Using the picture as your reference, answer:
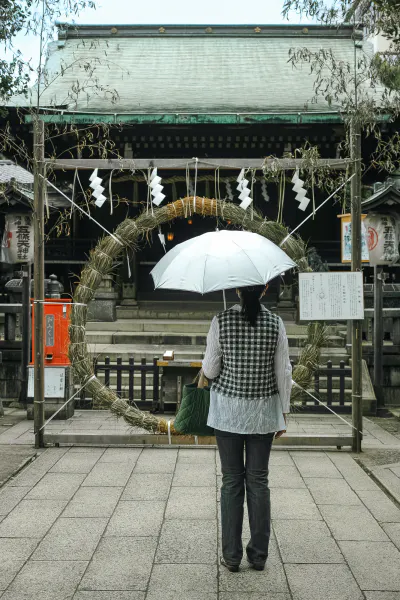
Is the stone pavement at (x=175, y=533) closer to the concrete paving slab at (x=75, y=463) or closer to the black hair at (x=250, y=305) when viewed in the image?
the concrete paving slab at (x=75, y=463)

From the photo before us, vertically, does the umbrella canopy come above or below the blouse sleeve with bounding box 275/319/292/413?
above

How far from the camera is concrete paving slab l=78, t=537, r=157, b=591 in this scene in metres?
4.14

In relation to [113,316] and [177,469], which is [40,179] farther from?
[113,316]

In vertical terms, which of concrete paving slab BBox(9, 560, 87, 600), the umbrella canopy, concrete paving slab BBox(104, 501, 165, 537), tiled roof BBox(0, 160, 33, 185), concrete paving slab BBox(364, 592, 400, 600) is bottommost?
concrete paving slab BBox(364, 592, 400, 600)

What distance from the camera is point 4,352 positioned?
11922mm

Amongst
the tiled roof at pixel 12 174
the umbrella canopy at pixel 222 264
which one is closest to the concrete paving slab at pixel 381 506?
the umbrella canopy at pixel 222 264

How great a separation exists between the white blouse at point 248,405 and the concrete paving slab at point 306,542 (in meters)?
0.92

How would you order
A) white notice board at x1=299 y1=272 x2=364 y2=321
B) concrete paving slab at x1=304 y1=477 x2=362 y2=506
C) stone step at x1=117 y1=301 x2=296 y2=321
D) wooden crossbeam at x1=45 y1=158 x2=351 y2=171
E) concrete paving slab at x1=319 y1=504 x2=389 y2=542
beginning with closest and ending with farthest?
concrete paving slab at x1=319 y1=504 x2=389 y2=542 < concrete paving slab at x1=304 y1=477 x2=362 y2=506 < white notice board at x1=299 y1=272 x2=364 y2=321 < wooden crossbeam at x1=45 y1=158 x2=351 y2=171 < stone step at x1=117 y1=301 x2=296 y2=321

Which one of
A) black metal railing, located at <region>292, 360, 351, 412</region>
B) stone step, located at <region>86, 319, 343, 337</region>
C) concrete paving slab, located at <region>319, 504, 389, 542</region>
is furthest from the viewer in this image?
stone step, located at <region>86, 319, 343, 337</region>

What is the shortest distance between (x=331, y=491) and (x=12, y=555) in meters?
2.96

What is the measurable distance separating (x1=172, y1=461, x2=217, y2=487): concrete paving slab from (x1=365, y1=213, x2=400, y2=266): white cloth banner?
5.69 metres

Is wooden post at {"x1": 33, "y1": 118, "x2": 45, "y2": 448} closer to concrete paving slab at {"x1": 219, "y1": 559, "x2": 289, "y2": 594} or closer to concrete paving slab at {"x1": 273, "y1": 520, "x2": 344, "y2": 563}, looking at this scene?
concrete paving slab at {"x1": 273, "y1": 520, "x2": 344, "y2": 563}

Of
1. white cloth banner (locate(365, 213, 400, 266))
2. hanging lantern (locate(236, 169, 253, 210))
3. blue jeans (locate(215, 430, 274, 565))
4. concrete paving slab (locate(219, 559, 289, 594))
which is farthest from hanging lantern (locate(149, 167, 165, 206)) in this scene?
white cloth banner (locate(365, 213, 400, 266))

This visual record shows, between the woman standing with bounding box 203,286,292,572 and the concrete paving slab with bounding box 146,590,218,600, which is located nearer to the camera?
the concrete paving slab with bounding box 146,590,218,600
